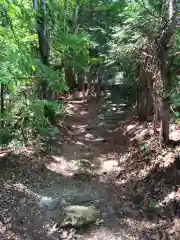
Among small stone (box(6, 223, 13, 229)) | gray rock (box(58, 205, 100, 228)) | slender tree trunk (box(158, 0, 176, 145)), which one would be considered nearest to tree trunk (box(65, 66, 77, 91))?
slender tree trunk (box(158, 0, 176, 145))

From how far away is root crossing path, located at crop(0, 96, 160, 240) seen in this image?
20.7 feet

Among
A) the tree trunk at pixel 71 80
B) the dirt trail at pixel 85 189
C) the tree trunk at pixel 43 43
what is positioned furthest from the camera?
the tree trunk at pixel 71 80

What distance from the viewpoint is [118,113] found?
18547mm

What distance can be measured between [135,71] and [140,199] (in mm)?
8008

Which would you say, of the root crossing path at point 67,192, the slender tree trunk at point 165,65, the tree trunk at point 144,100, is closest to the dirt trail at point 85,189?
the root crossing path at point 67,192

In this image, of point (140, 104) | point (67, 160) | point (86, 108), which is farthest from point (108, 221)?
point (86, 108)

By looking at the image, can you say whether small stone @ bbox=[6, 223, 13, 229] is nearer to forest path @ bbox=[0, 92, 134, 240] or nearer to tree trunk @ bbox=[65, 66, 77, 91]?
forest path @ bbox=[0, 92, 134, 240]

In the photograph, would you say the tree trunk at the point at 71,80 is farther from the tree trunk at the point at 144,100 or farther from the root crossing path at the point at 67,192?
the root crossing path at the point at 67,192

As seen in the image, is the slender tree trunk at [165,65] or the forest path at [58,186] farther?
the slender tree trunk at [165,65]

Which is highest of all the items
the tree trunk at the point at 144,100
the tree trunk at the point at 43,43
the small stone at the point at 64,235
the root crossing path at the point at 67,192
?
the tree trunk at the point at 43,43

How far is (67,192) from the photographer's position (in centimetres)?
820

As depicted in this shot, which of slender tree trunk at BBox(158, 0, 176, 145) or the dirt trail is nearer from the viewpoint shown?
the dirt trail

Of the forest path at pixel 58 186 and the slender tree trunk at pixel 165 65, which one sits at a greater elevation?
the slender tree trunk at pixel 165 65

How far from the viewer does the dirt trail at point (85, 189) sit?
6.29 metres
